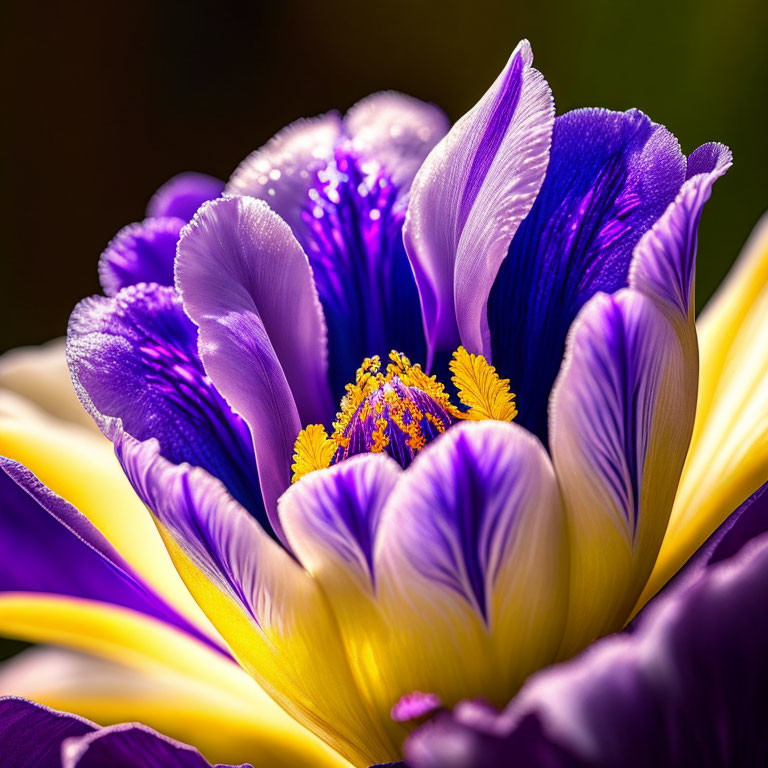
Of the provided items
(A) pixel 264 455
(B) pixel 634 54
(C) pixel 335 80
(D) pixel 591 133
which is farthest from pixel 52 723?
(C) pixel 335 80

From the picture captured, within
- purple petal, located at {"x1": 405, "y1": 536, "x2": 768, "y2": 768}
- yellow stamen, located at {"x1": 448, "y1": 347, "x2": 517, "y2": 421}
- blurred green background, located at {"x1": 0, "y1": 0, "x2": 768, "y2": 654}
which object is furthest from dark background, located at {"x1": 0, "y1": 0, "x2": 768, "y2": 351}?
purple petal, located at {"x1": 405, "y1": 536, "x2": 768, "y2": 768}

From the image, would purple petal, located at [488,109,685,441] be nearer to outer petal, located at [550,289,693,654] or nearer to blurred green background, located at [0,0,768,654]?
outer petal, located at [550,289,693,654]

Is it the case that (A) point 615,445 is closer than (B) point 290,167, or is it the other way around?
(A) point 615,445

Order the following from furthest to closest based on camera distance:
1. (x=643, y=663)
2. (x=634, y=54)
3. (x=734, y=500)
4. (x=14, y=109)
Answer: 1. (x=14, y=109)
2. (x=634, y=54)
3. (x=734, y=500)
4. (x=643, y=663)

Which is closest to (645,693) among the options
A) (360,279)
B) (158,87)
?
(360,279)

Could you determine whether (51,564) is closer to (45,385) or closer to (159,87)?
(45,385)

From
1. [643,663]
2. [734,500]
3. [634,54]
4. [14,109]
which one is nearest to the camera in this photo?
[643,663]

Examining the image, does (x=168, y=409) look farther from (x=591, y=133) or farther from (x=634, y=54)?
(x=634, y=54)
